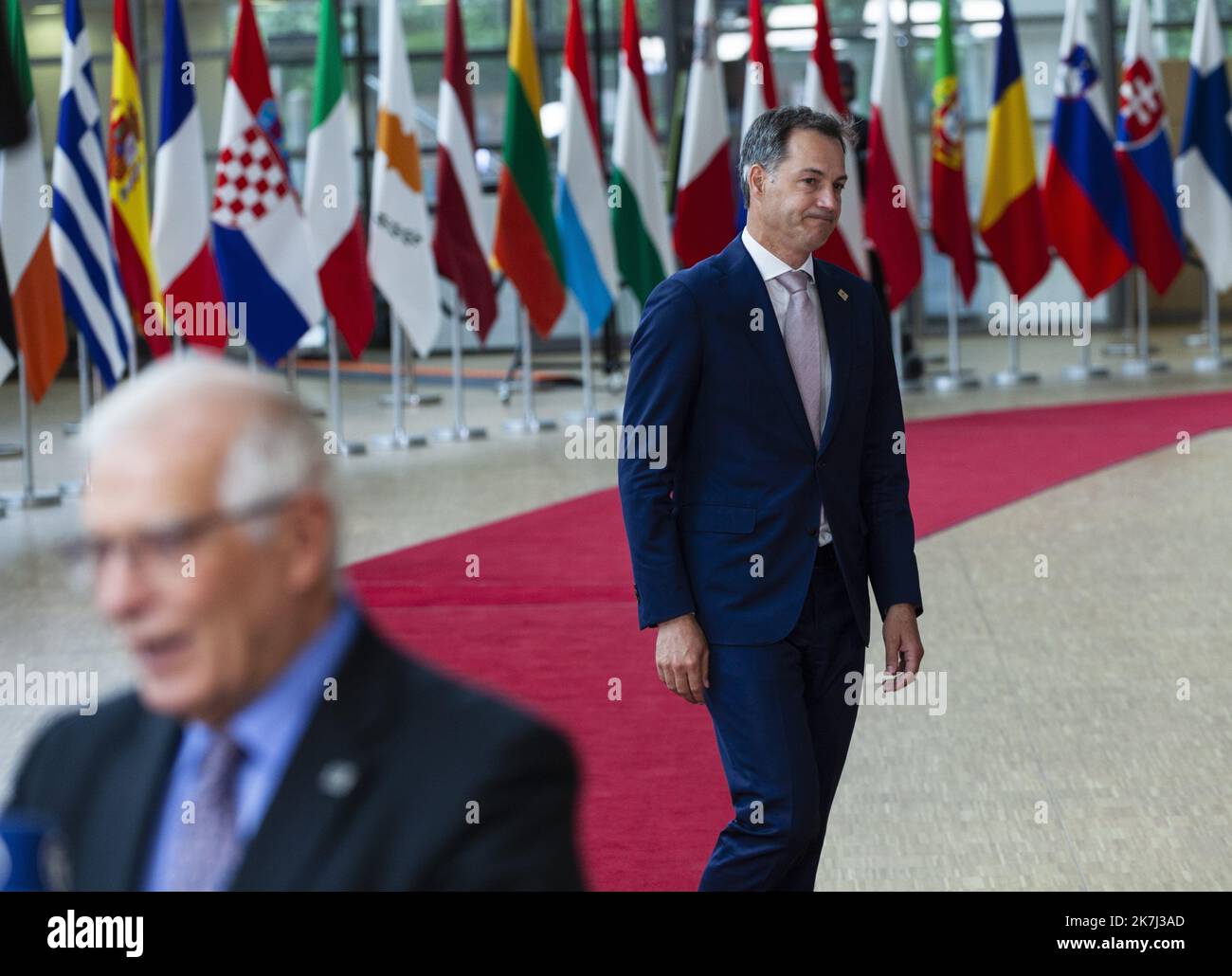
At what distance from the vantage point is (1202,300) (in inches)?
704

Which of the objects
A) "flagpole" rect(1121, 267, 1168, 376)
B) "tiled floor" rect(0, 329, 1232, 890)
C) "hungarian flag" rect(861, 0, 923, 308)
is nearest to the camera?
"tiled floor" rect(0, 329, 1232, 890)

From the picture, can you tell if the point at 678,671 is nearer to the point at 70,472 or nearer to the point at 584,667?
the point at 584,667

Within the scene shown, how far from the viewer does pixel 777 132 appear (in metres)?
2.72

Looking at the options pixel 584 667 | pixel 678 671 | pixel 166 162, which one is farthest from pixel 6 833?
pixel 166 162

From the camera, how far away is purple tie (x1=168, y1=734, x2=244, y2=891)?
105 centimetres

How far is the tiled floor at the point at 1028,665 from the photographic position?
370 centimetres

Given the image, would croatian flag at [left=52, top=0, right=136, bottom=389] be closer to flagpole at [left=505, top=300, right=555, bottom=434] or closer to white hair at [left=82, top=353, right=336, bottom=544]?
flagpole at [left=505, top=300, right=555, bottom=434]

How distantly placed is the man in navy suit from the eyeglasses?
172 centimetres

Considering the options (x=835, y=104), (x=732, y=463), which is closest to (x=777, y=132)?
(x=732, y=463)

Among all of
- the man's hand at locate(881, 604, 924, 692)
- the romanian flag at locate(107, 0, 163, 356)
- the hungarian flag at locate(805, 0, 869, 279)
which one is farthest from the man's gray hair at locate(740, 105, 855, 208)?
the hungarian flag at locate(805, 0, 869, 279)

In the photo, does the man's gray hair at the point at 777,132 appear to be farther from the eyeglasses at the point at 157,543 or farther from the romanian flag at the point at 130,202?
the romanian flag at the point at 130,202
